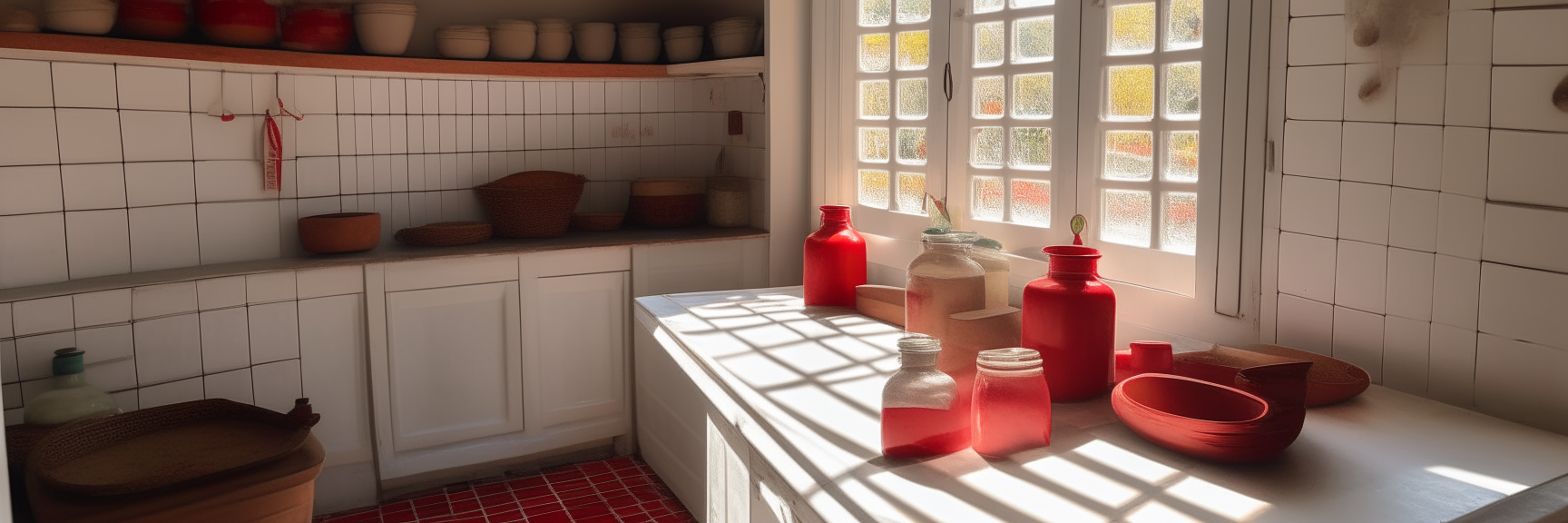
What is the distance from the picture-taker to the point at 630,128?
412cm

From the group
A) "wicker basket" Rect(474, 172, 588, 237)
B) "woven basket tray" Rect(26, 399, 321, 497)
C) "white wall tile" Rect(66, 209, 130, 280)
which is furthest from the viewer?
"wicker basket" Rect(474, 172, 588, 237)

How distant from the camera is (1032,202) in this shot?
2.49 metres

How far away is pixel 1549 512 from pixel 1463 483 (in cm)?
11

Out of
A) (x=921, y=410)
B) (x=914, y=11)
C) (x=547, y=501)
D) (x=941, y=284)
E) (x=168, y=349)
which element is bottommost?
(x=547, y=501)

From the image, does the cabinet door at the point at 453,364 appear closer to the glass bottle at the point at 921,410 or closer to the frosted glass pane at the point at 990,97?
the frosted glass pane at the point at 990,97

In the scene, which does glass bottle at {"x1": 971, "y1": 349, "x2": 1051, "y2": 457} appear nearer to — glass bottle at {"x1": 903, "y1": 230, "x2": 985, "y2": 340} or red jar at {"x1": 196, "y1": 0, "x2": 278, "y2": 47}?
glass bottle at {"x1": 903, "y1": 230, "x2": 985, "y2": 340}

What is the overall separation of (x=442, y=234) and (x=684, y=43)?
117 centimetres

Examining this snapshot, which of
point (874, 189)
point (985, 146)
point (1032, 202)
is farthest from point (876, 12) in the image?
point (1032, 202)

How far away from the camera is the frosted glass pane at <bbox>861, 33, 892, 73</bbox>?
304 centimetres

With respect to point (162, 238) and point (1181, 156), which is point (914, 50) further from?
point (162, 238)

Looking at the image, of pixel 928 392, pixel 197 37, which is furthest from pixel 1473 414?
pixel 197 37

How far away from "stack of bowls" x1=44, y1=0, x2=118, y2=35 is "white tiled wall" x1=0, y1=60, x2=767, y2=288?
0.11 meters

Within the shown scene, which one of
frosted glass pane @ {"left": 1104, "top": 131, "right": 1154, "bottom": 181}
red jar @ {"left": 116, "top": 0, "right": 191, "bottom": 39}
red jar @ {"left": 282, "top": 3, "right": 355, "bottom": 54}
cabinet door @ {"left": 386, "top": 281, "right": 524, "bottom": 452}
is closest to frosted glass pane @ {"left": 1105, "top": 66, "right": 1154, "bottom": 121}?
frosted glass pane @ {"left": 1104, "top": 131, "right": 1154, "bottom": 181}

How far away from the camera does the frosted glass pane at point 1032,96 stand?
2.43 metres
